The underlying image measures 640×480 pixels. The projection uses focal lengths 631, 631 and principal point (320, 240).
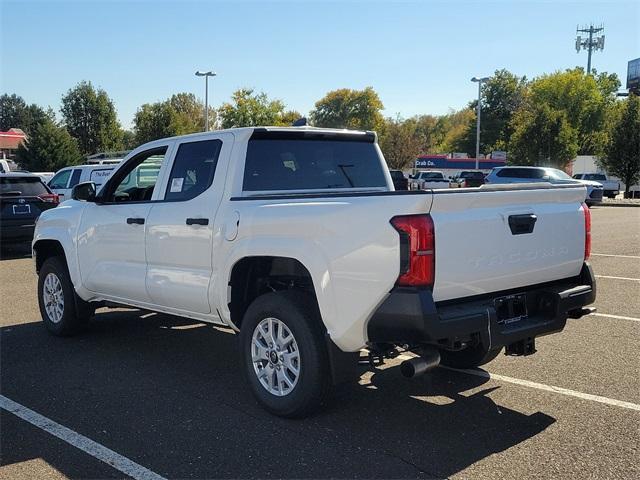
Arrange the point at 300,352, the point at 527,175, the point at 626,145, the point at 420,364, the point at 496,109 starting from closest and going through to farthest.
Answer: the point at 420,364, the point at 300,352, the point at 527,175, the point at 626,145, the point at 496,109

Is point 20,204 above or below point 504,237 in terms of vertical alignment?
below

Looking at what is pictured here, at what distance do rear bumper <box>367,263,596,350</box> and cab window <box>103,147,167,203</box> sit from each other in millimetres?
2950

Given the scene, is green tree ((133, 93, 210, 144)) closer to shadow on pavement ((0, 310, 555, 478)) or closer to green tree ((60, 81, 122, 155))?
green tree ((60, 81, 122, 155))

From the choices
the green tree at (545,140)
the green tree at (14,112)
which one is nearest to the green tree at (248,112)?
the green tree at (545,140)

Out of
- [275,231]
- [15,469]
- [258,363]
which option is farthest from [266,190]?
[15,469]

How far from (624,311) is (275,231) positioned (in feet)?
17.7

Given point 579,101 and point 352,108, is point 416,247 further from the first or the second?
point 352,108

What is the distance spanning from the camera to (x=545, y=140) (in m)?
45.2

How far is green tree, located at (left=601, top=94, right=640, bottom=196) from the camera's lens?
38.2m

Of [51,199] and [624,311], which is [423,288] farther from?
[51,199]

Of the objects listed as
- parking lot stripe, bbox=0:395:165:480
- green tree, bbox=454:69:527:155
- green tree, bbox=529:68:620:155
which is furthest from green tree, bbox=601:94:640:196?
green tree, bbox=454:69:527:155

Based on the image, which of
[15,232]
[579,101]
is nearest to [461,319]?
[15,232]

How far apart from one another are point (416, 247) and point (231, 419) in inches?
71.1

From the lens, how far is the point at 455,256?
149 inches
